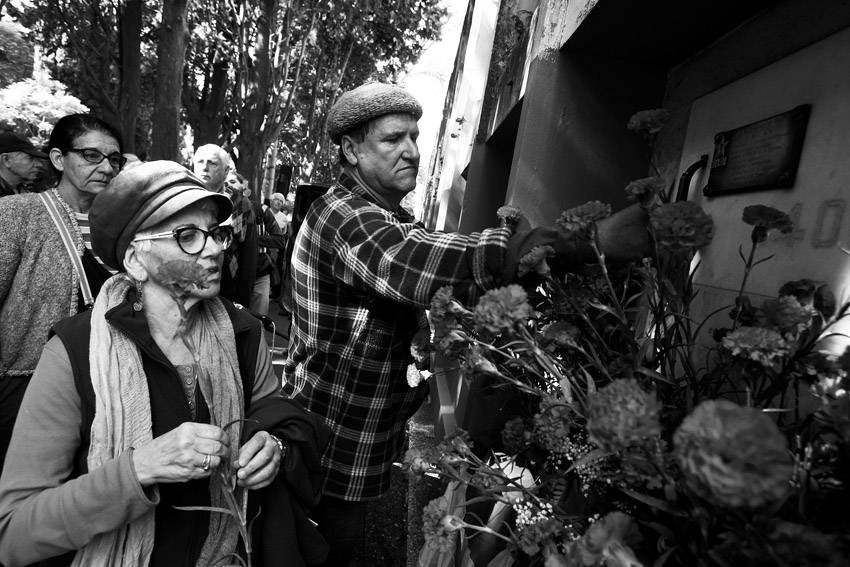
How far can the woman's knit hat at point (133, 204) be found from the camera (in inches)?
59.6

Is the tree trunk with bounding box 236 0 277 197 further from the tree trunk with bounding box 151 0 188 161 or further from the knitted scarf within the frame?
the knitted scarf

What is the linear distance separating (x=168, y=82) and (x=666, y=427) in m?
8.96

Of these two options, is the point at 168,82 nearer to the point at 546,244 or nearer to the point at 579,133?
the point at 579,133

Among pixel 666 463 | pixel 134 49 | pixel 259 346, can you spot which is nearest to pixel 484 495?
pixel 666 463

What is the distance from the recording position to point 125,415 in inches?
54.3

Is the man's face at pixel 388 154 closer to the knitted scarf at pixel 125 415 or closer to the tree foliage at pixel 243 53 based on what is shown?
the knitted scarf at pixel 125 415

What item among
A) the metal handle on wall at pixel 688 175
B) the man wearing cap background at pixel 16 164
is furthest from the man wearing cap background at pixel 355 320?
the man wearing cap background at pixel 16 164

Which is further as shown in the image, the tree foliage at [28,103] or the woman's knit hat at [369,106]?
the tree foliage at [28,103]

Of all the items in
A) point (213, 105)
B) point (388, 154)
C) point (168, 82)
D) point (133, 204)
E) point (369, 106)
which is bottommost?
point (133, 204)

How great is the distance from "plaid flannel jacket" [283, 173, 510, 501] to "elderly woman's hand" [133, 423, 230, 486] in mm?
560

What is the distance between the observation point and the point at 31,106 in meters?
18.0

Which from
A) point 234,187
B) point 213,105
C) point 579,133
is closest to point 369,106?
point 579,133

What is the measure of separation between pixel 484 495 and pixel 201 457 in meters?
0.66

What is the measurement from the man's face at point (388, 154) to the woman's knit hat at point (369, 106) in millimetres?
28
